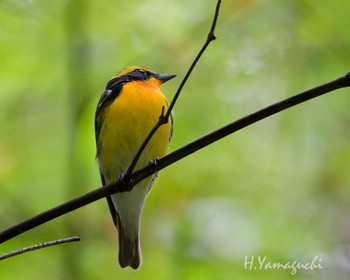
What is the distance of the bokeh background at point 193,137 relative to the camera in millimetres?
4570

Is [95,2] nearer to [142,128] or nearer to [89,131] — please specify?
[89,131]

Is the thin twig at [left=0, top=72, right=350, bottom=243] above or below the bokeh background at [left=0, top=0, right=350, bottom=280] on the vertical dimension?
below

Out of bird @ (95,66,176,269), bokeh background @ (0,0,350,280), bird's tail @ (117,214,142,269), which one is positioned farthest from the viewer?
bokeh background @ (0,0,350,280)

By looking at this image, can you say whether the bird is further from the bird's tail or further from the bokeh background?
the bokeh background

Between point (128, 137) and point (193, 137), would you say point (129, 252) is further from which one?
point (193, 137)

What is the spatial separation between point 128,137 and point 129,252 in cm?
80

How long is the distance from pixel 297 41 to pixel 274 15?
383 millimetres

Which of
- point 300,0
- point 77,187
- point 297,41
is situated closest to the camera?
point 77,187

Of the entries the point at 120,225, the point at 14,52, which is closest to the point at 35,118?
the point at 14,52

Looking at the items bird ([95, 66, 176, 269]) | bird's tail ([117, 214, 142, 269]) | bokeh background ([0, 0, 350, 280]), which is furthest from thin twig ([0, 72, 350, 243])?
bokeh background ([0, 0, 350, 280])

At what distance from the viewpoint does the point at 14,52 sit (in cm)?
495

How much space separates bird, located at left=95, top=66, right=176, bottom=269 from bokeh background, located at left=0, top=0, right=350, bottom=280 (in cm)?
33

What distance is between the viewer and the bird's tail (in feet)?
13.2

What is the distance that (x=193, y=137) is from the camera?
488cm
